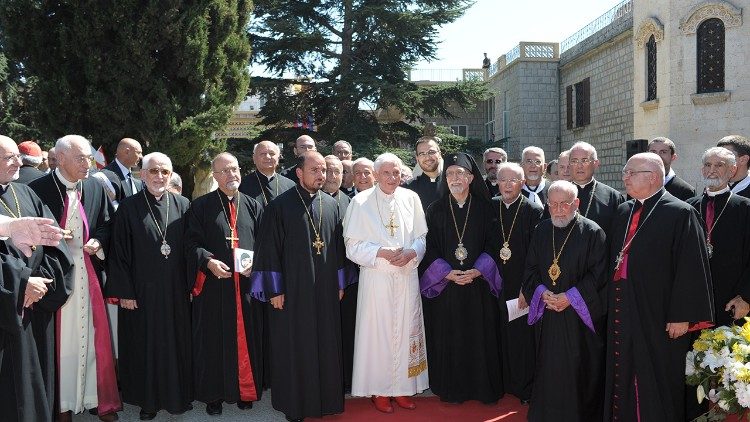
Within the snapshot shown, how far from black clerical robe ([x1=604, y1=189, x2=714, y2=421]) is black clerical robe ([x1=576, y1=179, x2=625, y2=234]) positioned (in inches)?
30.0

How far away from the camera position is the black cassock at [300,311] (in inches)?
179

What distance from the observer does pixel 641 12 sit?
1647 centimetres

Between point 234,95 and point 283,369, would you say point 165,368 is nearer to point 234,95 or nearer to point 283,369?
point 283,369

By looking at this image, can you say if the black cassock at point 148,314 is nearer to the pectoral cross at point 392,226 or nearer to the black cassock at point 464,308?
the pectoral cross at point 392,226

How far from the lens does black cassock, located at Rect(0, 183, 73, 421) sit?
348 centimetres

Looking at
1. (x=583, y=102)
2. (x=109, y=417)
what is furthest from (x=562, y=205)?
(x=583, y=102)

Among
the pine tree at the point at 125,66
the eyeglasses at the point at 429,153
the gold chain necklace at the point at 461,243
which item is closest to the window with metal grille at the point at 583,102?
the pine tree at the point at 125,66

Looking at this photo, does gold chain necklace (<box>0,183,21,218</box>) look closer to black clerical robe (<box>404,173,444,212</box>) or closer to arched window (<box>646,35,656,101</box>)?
black clerical robe (<box>404,173,444,212</box>)

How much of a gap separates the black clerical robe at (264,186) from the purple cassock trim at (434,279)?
1670mm

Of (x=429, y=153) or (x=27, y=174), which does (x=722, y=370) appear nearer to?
(x=429, y=153)

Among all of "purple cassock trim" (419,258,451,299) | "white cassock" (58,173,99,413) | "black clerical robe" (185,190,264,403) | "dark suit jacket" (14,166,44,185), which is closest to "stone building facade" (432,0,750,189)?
"purple cassock trim" (419,258,451,299)

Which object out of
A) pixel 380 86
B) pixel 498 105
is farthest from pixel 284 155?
pixel 498 105

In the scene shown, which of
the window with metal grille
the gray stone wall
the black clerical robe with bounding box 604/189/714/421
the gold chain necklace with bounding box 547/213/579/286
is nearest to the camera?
the black clerical robe with bounding box 604/189/714/421

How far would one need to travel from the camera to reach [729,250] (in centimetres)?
424
